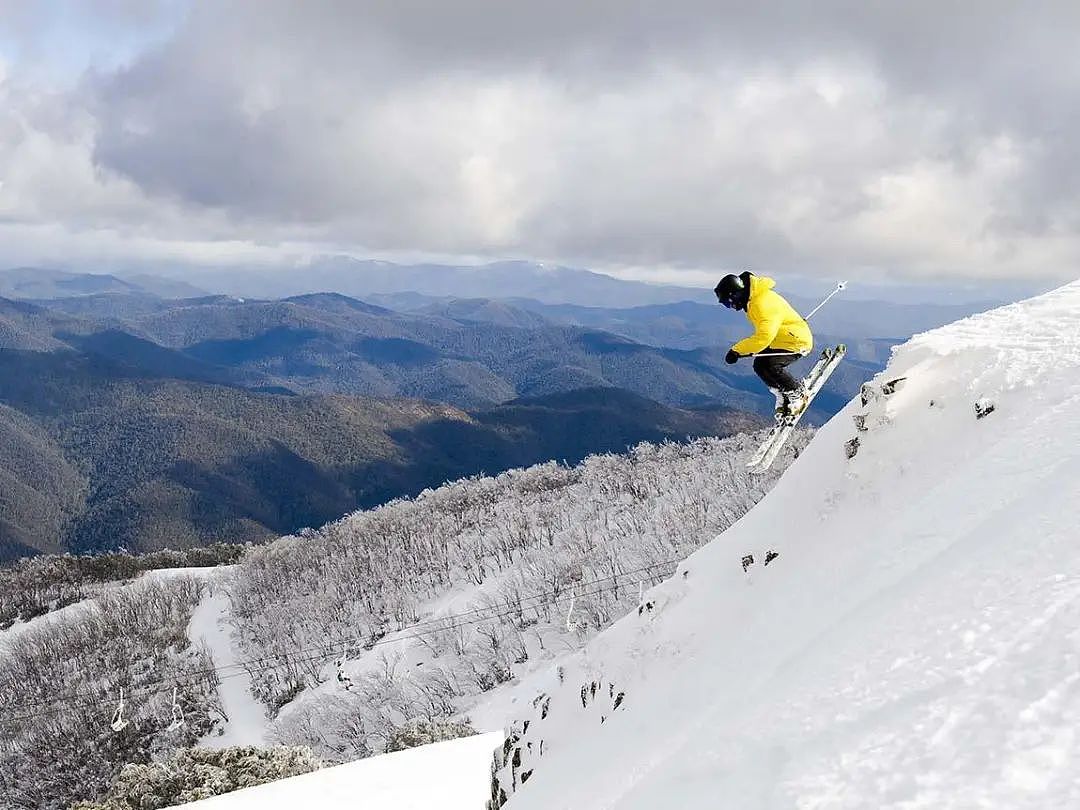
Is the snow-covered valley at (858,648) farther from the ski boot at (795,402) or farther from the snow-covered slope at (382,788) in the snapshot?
the ski boot at (795,402)

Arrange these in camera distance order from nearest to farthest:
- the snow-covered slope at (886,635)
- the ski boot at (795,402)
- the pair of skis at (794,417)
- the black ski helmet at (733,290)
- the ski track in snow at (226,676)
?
the snow-covered slope at (886,635), the black ski helmet at (733,290), the ski boot at (795,402), the pair of skis at (794,417), the ski track in snow at (226,676)

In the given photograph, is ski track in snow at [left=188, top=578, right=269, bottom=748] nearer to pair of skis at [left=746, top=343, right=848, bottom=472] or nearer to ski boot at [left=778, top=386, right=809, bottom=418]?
pair of skis at [left=746, top=343, right=848, bottom=472]

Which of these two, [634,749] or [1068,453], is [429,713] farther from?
[1068,453]

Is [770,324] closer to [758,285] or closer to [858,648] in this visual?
[758,285]

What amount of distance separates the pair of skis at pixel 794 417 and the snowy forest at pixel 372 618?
65.8 ft

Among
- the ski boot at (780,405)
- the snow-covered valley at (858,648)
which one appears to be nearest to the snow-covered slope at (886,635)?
the snow-covered valley at (858,648)

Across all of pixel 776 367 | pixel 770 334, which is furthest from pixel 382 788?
pixel 770 334

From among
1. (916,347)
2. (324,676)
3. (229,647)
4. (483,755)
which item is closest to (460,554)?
(324,676)

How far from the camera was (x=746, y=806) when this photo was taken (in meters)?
5.72

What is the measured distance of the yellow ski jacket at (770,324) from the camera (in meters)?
15.0

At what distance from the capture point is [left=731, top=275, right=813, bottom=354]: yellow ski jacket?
15.0 meters

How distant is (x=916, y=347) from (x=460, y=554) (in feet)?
202

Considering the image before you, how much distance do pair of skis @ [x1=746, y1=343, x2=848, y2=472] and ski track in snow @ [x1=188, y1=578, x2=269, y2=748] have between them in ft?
164

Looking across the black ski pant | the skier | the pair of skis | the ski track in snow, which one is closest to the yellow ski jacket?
the skier
